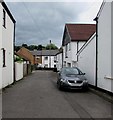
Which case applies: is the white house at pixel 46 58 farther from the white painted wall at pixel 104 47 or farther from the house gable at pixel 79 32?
the white painted wall at pixel 104 47

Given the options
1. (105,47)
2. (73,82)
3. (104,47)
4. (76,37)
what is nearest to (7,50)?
(73,82)

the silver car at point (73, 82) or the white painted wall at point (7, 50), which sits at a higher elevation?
the white painted wall at point (7, 50)

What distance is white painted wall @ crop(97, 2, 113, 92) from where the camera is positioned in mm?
11961

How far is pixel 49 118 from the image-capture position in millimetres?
6789

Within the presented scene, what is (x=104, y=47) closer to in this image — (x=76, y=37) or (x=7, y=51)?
(x=7, y=51)

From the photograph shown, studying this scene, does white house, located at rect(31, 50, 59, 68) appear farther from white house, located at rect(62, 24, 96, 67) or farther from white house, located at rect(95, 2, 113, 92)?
white house, located at rect(95, 2, 113, 92)

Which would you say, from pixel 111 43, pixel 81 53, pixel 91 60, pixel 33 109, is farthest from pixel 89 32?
pixel 33 109

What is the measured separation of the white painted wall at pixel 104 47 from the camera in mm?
11961

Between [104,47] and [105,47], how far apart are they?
0.64ft

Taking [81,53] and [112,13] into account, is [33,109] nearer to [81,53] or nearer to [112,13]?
[112,13]

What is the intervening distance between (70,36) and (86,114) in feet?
80.7

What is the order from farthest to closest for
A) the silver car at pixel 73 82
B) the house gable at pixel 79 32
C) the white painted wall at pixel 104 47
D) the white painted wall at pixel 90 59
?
the house gable at pixel 79 32 < the white painted wall at pixel 90 59 < the silver car at pixel 73 82 < the white painted wall at pixel 104 47

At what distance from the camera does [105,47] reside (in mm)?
12562

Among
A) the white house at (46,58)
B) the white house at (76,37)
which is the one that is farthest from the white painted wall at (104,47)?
the white house at (46,58)
